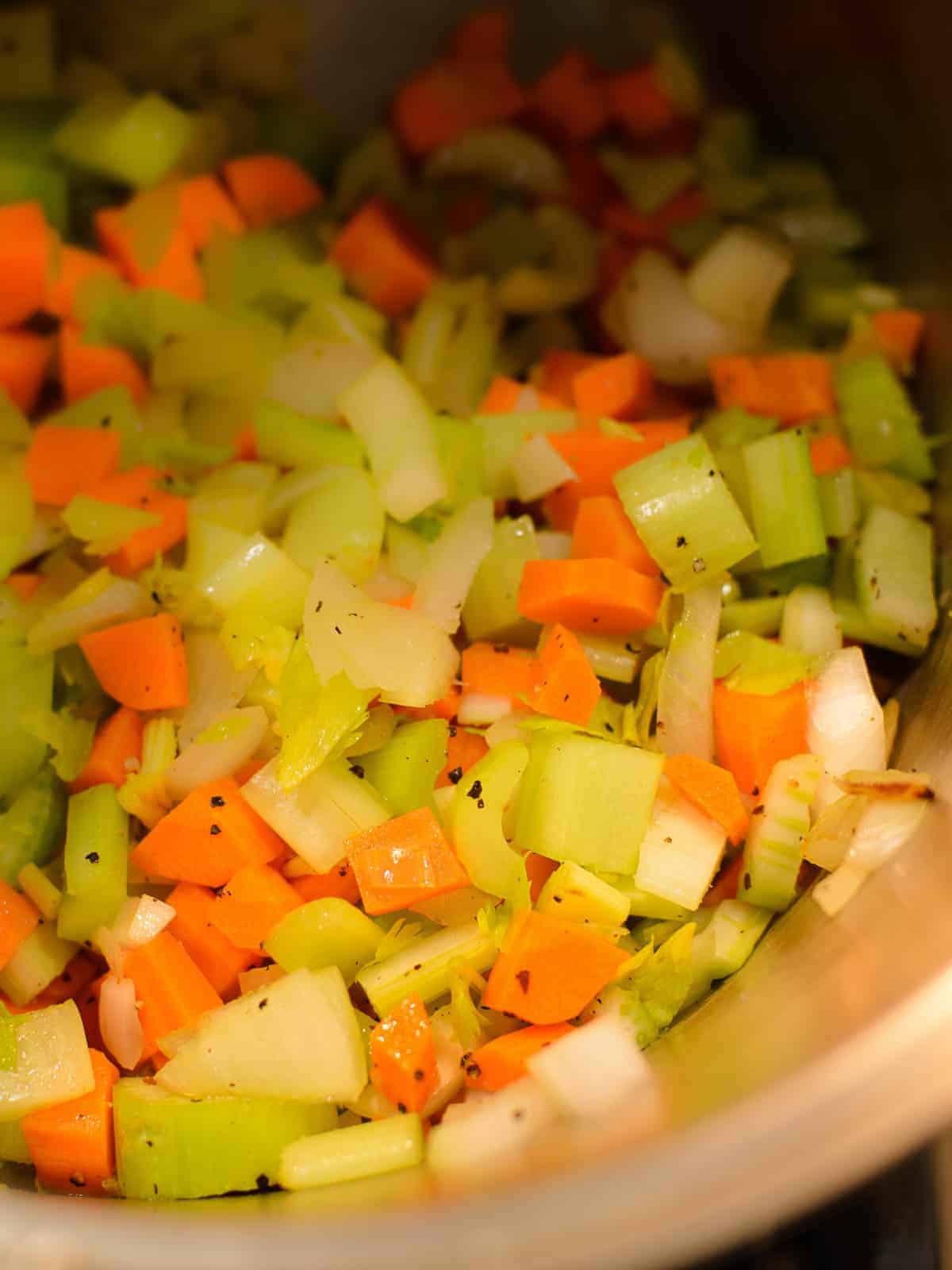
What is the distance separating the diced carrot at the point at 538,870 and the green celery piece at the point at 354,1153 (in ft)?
0.80

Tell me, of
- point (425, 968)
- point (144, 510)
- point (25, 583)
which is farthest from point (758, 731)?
point (25, 583)

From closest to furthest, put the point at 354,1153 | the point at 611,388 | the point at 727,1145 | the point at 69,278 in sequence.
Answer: the point at 727,1145, the point at 354,1153, the point at 611,388, the point at 69,278

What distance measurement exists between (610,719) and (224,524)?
508 mm

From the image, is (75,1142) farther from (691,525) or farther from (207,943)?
(691,525)

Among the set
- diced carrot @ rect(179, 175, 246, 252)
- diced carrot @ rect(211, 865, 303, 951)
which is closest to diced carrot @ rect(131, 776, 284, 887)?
diced carrot @ rect(211, 865, 303, 951)

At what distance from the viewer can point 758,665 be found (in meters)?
1.18

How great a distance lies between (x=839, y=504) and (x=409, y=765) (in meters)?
0.59

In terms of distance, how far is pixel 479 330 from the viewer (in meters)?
1.57

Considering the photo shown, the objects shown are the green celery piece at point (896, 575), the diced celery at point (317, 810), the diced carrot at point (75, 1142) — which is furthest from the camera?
the green celery piece at point (896, 575)

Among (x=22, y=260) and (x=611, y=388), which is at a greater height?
(x=22, y=260)

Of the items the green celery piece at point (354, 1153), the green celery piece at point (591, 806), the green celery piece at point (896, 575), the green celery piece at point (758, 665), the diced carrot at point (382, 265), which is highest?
the diced carrot at point (382, 265)

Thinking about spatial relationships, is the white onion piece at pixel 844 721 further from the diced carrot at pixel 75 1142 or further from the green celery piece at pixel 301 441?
the diced carrot at pixel 75 1142

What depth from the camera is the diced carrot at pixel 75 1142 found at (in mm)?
1003

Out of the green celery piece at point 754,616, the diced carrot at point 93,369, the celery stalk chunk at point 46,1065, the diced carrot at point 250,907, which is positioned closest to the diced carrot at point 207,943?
the diced carrot at point 250,907
